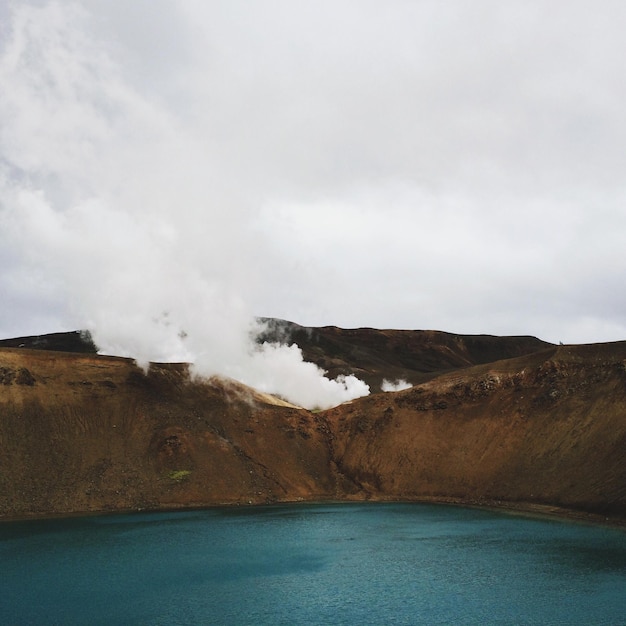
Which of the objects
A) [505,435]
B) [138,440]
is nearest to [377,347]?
[505,435]

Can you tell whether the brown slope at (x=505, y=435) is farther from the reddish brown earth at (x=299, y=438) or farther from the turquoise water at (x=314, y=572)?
the turquoise water at (x=314, y=572)

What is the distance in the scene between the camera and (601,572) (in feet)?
87.9

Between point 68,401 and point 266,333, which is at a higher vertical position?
point 266,333

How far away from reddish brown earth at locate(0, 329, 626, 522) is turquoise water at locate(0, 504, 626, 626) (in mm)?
7623

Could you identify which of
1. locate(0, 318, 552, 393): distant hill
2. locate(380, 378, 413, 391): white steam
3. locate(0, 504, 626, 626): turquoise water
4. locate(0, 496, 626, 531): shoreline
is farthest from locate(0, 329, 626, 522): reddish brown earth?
locate(0, 318, 552, 393): distant hill

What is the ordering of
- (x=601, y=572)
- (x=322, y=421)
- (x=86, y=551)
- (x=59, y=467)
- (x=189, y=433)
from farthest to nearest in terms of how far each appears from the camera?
(x=322, y=421)
(x=189, y=433)
(x=59, y=467)
(x=86, y=551)
(x=601, y=572)

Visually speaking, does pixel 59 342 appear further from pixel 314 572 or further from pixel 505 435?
pixel 314 572

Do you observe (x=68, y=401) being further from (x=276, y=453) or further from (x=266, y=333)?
(x=266, y=333)

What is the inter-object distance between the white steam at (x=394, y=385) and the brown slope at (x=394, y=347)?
9.45m

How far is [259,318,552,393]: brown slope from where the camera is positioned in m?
131

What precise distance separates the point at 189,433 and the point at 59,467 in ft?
42.1

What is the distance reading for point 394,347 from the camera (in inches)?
6073

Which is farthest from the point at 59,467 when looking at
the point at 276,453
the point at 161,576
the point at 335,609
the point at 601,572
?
the point at 601,572

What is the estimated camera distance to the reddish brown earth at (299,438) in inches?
1948
